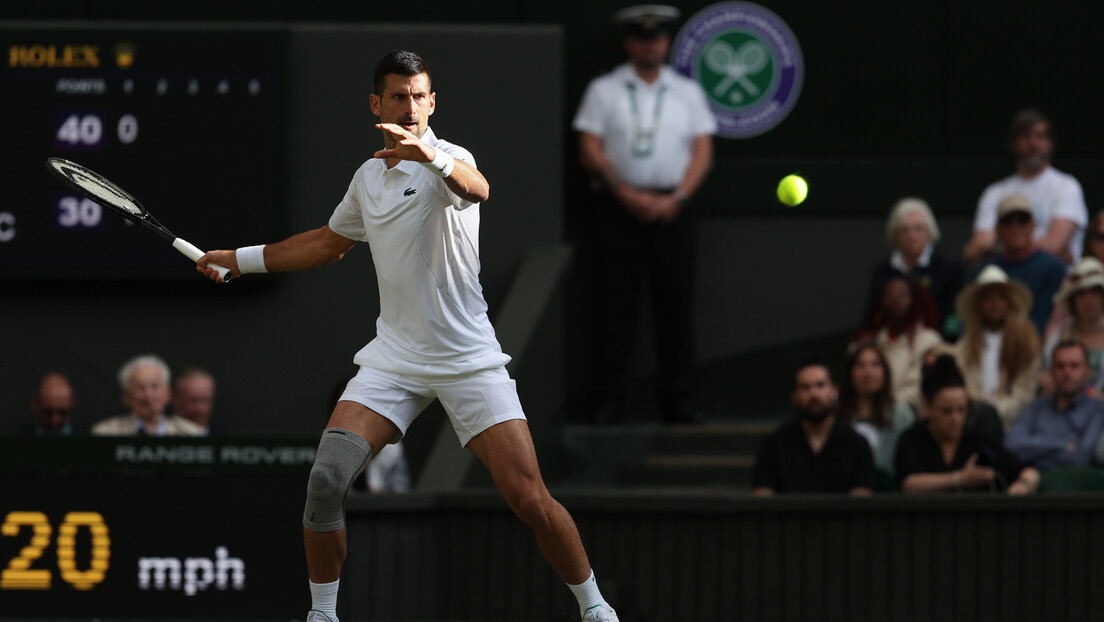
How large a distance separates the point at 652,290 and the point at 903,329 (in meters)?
1.90

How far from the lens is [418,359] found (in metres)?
4.92

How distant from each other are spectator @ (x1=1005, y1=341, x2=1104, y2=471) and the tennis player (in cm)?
325

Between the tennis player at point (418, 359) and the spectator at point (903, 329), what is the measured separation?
3563 millimetres

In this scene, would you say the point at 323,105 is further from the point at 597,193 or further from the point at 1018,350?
the point at 1018,350

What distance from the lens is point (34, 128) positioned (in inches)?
360

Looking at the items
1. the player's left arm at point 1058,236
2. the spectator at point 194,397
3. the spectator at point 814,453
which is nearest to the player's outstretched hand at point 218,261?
the spectator at point 814,453

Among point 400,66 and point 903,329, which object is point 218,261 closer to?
point 400,66

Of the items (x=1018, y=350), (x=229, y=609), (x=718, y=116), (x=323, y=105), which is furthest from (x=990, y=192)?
(x=229, y=609)

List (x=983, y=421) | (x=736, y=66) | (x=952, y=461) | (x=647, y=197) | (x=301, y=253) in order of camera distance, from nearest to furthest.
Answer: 1. (x=301, y=253)
2. (x=952, y=461)
3. (x=983, y=421)
4. (x=647, y=197)
5. (x=736, y=66)

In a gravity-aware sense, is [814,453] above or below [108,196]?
below

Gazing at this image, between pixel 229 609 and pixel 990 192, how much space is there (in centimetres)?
514

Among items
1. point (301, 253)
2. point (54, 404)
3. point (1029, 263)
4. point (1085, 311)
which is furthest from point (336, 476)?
point (1029, 263)

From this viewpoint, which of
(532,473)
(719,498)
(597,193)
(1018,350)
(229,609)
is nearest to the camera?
(532,473)

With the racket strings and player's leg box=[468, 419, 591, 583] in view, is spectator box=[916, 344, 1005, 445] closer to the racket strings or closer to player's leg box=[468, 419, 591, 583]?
player's leg box=[468, 419, 591, 583]
